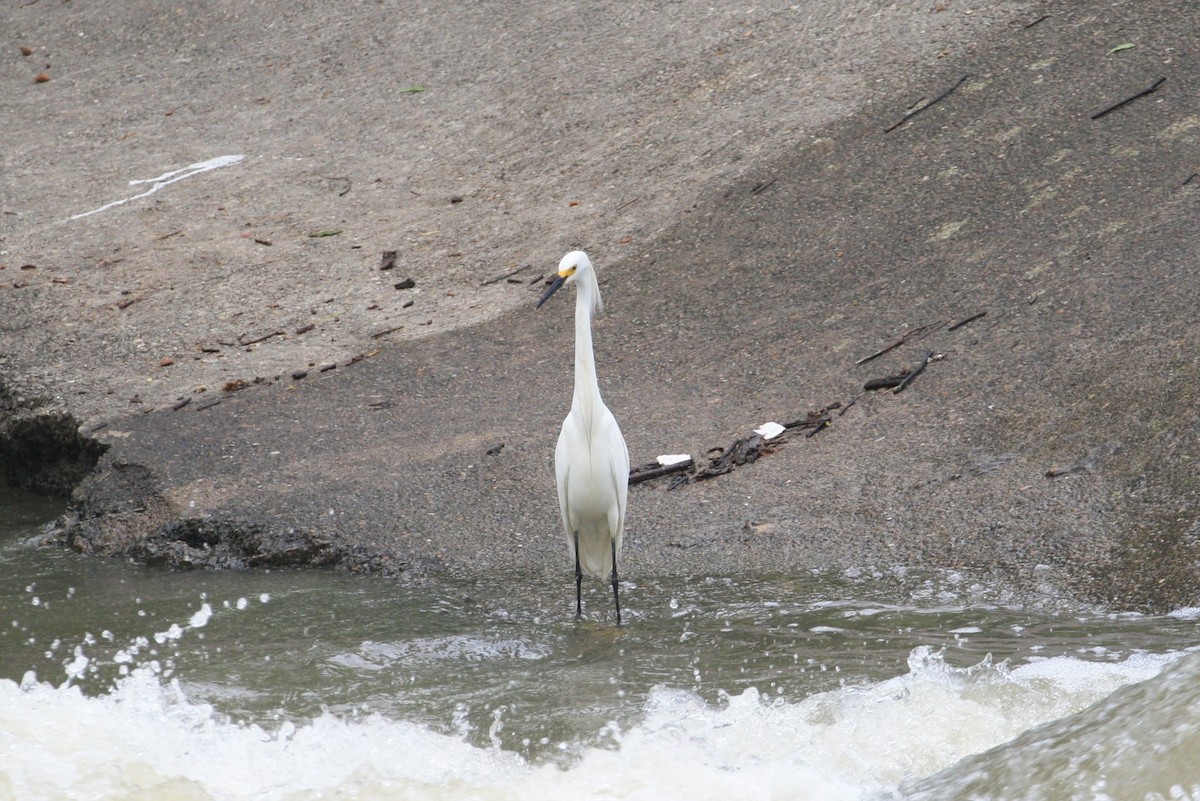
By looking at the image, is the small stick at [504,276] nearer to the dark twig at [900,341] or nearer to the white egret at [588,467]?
the dark twig at [900,341]

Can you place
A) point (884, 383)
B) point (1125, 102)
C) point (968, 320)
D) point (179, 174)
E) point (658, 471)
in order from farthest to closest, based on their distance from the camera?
point (179, 174) < point (1125, 102) < point (968, 320) < point (884, 383) < point (658, 471)

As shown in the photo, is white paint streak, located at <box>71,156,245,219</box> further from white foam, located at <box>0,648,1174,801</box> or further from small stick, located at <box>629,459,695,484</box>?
white foam, located at <box>0,648,1174,801</box>

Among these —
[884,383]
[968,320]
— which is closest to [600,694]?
[884,383]

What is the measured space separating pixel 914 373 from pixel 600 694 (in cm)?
276

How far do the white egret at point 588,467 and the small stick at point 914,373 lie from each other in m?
1.66

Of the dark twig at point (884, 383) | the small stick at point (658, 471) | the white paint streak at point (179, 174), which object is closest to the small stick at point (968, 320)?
the dark twig at point (884, 383)

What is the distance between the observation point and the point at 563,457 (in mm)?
5105

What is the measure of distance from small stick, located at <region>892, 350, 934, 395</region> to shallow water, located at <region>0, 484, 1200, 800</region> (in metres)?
1.47

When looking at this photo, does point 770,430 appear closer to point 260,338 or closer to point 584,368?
point 584,368

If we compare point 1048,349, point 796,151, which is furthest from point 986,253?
point 796,151

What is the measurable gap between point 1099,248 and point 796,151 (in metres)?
2.55

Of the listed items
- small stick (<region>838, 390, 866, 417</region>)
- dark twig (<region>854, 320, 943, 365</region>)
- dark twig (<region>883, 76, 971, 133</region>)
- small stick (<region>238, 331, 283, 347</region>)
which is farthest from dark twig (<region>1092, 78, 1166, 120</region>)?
small stick (<region>238, 331, 283, 347</region>)

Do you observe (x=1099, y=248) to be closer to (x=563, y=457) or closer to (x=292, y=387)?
(x=563, y=457)

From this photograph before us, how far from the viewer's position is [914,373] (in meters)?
6.08
